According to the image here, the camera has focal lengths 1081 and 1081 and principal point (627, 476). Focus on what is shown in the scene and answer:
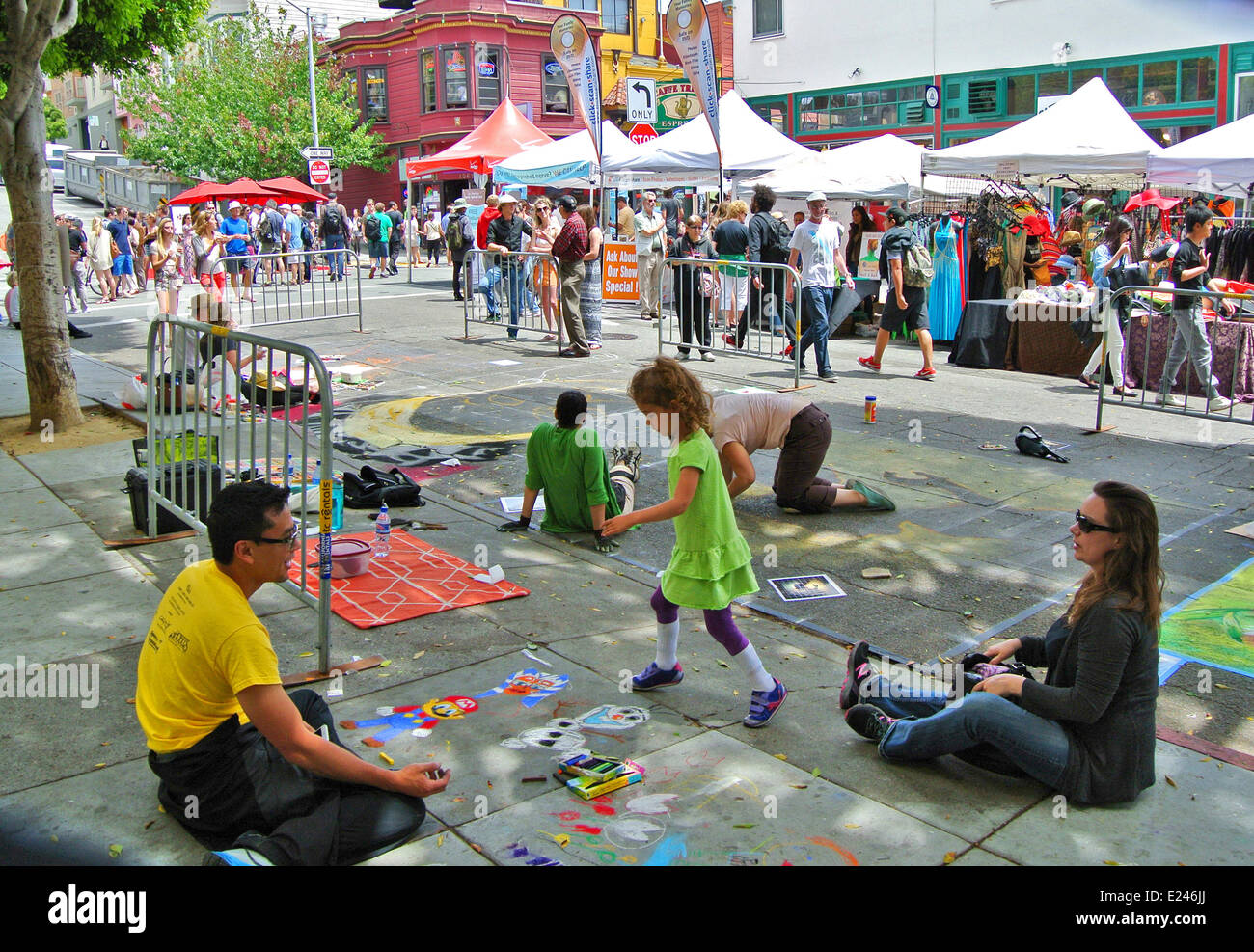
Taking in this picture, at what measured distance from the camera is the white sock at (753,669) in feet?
14.8

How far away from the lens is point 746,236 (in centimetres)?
1434

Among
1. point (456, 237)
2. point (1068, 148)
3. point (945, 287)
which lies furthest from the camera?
point (456, 237)

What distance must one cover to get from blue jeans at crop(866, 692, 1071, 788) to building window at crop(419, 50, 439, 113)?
141ft

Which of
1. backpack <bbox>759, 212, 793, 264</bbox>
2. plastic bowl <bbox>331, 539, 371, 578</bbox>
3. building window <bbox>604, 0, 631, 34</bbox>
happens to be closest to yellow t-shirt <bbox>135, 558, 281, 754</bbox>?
plastic bowl <bbox>331, 539, 371, 578</bbox>

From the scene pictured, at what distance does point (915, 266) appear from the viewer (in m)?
12.8

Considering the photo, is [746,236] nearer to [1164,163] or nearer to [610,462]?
[1164,163]

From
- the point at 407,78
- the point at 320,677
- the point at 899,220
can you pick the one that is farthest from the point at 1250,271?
the point at 407,78

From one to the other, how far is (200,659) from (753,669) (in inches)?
86.7

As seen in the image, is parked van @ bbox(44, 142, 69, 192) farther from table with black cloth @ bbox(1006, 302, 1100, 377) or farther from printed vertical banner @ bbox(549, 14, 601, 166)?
table with black cloth @ bbox(1006, 302, 1100, 377)

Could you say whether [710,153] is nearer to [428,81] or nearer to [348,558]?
[348,558]

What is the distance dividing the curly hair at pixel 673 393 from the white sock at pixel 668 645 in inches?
34.5

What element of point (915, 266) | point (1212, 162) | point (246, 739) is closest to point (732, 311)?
point (915, 266)
